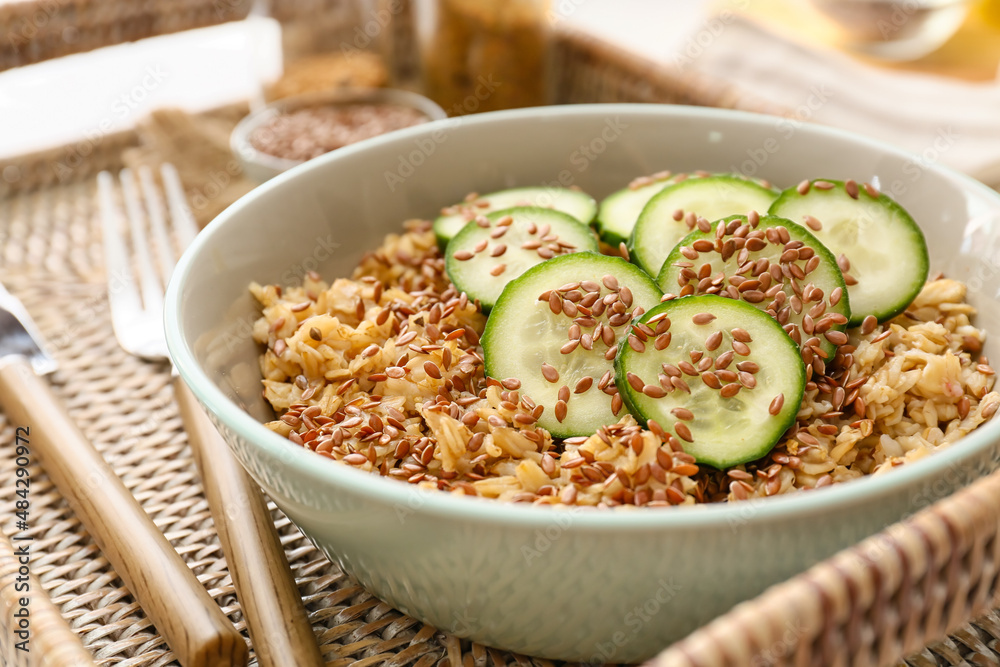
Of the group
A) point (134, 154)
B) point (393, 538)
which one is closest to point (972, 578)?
point (393, 538)

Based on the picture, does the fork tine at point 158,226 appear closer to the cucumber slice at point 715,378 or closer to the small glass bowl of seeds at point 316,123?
the small glass bowl of seeds at point 316,123

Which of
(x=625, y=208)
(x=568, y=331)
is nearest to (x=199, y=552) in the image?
(x=568, y=331)

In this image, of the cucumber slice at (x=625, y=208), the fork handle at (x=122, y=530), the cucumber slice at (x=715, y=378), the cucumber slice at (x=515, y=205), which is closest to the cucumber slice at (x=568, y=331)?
the cucumber slice at (x=715, y=378)

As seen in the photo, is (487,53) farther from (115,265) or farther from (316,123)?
(115,265)

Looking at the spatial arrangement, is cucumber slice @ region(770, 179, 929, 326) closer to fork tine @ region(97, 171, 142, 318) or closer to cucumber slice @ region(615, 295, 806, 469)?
cucumber slice @ region(615, 295, 806, 469)

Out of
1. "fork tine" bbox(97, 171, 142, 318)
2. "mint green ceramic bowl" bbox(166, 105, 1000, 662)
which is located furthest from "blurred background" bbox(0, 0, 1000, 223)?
"mint green ceramic bowl" bbox(166, 105, 1000, 662)

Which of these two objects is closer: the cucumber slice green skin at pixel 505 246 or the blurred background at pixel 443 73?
the cucumber slice green skin at pixel 505 246
